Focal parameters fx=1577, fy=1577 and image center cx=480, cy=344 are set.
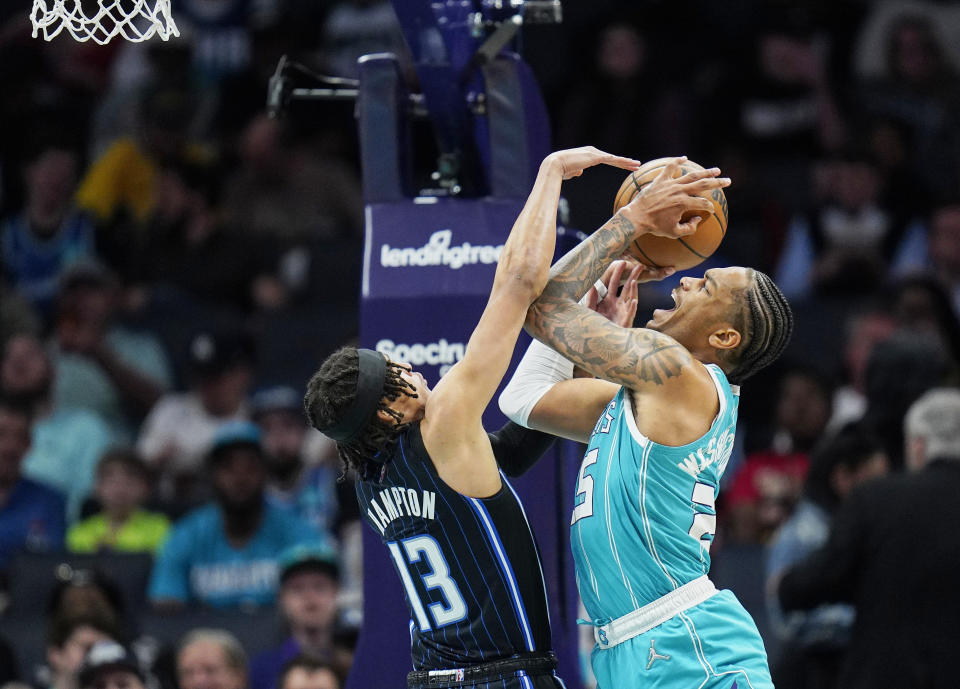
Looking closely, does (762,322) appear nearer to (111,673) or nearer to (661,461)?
(661,461)

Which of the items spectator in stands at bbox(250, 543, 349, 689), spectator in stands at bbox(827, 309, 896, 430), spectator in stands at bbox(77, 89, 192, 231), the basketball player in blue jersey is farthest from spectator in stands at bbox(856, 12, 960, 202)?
the basketball player in blue jersey

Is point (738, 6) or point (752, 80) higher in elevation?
point (738, 6)

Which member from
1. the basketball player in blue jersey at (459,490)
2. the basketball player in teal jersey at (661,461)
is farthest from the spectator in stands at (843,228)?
the basketball player in blue jersey at (459,490)

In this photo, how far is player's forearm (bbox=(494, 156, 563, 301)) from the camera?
480cm

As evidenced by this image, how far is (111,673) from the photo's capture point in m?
7.08

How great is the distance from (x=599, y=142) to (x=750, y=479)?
3.78m

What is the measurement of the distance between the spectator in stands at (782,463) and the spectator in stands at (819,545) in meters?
0.74

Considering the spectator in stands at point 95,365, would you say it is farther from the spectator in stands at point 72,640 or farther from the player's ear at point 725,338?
the player's ear at point 725,338

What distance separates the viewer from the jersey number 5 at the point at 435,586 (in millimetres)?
4785

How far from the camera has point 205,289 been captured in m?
12.1

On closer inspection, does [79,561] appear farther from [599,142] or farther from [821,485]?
[599,142]

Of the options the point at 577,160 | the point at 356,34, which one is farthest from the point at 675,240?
the point at 356,34

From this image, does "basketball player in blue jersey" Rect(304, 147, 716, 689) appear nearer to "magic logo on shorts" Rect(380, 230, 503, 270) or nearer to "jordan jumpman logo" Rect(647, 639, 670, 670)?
"jordan jumpman logo" Rect(647, 639, 670, 670)

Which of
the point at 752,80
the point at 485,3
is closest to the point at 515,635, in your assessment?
the point at 485,3
